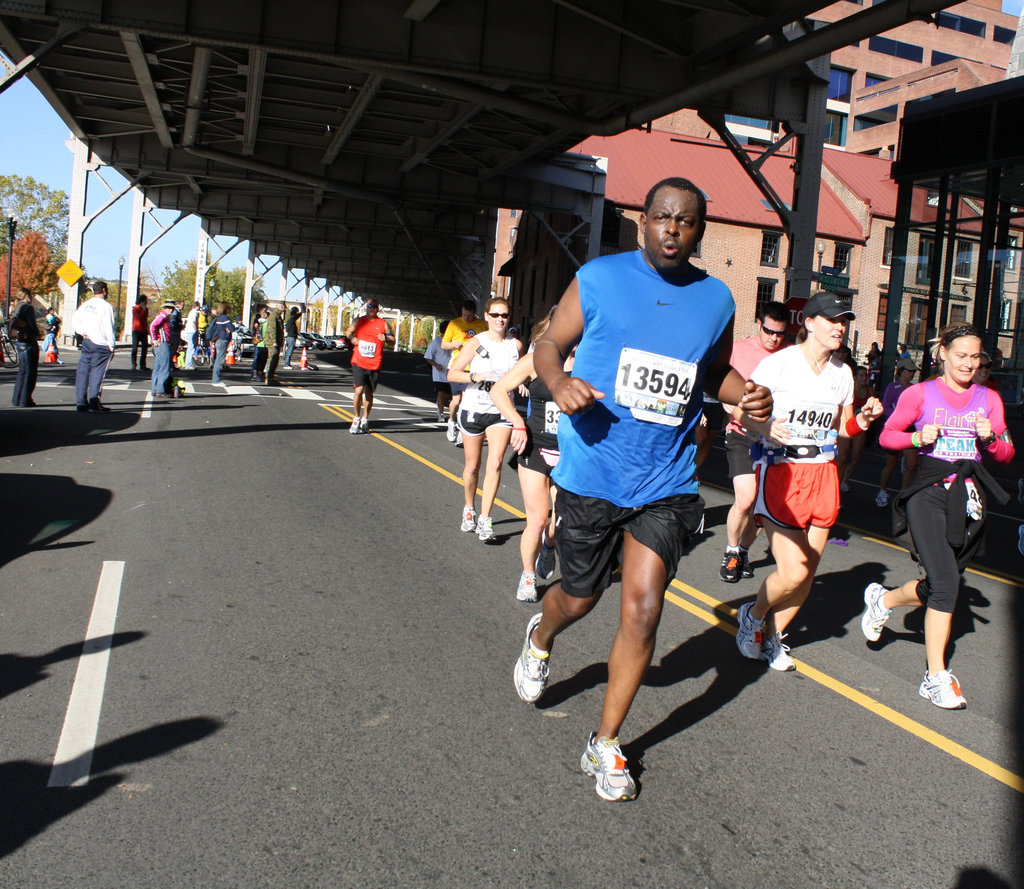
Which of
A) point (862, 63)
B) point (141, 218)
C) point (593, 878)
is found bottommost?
point (593, 878)

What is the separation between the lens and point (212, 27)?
17750mm

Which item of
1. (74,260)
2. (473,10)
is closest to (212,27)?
(473,10)

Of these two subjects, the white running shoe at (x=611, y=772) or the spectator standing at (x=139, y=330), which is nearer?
the white running shoe at (x=611, y=772)

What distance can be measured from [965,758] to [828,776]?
77cm

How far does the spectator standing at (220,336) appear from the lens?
26516mm

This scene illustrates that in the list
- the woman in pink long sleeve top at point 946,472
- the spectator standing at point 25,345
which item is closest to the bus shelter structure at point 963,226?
the woman in pink long sleeve top at point 946,472

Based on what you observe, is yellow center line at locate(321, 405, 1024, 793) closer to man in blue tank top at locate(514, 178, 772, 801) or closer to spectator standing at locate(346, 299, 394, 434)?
man in blue tank top at locate(514, 178, 772, 801)

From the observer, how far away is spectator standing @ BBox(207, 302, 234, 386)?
26516 millimetres

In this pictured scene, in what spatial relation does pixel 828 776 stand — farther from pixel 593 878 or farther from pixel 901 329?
pixel 901 329

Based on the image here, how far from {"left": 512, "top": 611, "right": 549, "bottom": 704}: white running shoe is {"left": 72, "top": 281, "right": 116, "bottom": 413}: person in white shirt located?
504 inches

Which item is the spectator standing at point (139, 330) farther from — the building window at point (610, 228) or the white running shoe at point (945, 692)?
the white running shoe at point (945, 692)

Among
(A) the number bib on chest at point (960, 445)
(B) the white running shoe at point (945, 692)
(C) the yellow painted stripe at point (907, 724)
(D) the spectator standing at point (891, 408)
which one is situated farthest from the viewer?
(D) the spectator standing at point (891, 408)

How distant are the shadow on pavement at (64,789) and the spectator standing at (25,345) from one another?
41.8 ft

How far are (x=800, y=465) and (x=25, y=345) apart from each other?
13.7m
